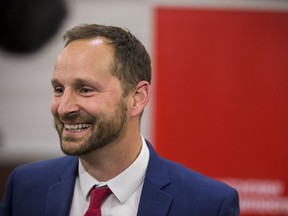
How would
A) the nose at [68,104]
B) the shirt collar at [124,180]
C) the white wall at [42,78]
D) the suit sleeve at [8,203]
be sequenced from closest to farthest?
the nose at [68,104] → the shirt collar at [124,180] → the suit sleeve at [8,203] → the white wall at [42,78]

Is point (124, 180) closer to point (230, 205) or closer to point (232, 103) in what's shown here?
point (230, 205)

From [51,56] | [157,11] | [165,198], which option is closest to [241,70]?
[157,11]

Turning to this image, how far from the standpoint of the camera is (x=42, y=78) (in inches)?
130

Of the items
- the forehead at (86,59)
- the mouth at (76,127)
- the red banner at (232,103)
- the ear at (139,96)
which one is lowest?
the red banner at (232,103)

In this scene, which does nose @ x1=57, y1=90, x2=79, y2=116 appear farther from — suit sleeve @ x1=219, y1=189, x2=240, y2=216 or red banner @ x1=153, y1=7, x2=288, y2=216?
red banner @ x1=153, y1=7, x2=288, y2=216

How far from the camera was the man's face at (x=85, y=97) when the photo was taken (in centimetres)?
162

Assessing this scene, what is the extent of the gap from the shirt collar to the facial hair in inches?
5.2

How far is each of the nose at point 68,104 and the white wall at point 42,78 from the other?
65.5 inches

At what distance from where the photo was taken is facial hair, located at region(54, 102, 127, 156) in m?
1.63

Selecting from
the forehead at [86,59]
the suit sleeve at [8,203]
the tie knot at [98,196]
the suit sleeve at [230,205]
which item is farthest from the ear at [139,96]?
the suit sleeve at [8,203]

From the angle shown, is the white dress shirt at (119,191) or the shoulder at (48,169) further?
the shoulder at (48,169)

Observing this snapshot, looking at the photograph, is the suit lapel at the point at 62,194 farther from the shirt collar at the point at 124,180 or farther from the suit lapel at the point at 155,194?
the suit lapel at the point at 155,194

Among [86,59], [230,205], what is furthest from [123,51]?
[230,205]

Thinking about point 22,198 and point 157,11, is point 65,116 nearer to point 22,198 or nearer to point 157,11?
point 22,198
